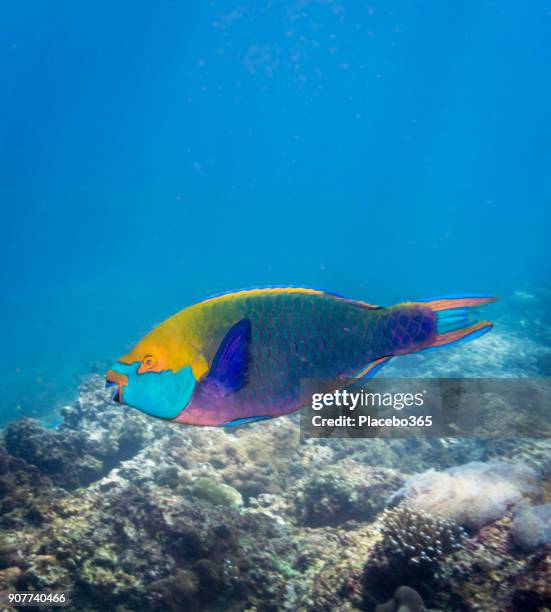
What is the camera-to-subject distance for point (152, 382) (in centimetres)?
107

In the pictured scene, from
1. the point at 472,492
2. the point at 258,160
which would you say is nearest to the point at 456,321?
the point at 472,492

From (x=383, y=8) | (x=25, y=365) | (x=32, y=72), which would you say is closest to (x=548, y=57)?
(x=383, y=8)

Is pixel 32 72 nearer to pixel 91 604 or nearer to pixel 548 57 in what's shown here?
pixel 91 604

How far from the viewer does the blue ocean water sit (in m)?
78.8

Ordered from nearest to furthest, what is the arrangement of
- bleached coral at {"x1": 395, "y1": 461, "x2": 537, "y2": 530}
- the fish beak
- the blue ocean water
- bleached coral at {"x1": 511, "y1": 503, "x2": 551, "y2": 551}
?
the fish beak
bleached coral at {"x1": 511, "y1": 503, "x2": 551, "y2": 551}
bleached coral at {"x1": 395, "y1": 461, "x2": 537, "y2": 530}
the blue ocean water

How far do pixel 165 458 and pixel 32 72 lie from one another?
109 m

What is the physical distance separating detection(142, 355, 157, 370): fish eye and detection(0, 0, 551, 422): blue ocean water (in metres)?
41.1

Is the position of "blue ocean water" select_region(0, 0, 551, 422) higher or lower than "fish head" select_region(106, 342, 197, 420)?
higher

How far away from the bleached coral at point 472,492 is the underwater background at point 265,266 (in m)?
0.03

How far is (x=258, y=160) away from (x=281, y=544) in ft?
496

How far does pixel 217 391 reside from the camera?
1070mm

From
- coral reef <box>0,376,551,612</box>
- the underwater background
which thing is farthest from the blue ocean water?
coral reef <box>0,376,551,612</box>

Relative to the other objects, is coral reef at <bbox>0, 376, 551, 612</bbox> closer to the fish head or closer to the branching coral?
the branching coral

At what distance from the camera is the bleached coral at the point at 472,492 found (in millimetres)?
3680
